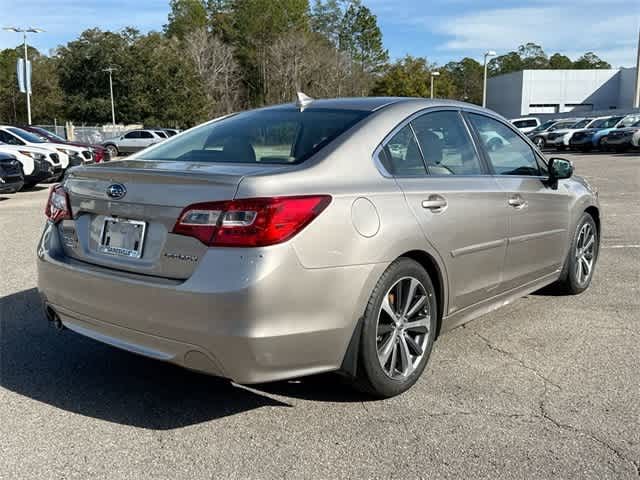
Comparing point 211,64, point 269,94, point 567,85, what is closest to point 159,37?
point 211,64

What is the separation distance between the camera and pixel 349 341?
3.20 m

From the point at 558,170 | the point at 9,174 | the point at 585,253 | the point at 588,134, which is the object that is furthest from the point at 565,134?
the point at 558,170

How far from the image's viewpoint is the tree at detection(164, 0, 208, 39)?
86.8m

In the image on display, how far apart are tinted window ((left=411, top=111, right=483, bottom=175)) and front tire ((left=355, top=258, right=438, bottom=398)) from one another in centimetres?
76

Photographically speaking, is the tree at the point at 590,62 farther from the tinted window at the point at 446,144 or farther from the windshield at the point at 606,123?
the tinted window at the point at 446,144

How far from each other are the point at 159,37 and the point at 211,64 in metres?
6.15

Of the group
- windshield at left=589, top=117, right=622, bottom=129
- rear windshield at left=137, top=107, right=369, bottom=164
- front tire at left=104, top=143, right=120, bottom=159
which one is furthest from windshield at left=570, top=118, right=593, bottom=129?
rear windshield at left=137, top=107, right=369, bottom=164

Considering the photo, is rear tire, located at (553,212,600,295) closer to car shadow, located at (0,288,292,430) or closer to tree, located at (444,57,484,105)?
car shadow, located at (0,288,292,430)

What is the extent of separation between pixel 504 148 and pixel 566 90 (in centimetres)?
8173

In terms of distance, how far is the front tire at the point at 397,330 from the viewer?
330 centimetres

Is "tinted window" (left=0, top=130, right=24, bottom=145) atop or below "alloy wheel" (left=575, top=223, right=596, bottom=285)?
atop

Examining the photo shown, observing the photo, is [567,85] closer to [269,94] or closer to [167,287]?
[269,94]

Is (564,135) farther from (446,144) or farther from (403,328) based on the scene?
(403,328)

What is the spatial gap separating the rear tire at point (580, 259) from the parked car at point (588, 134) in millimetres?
28919
